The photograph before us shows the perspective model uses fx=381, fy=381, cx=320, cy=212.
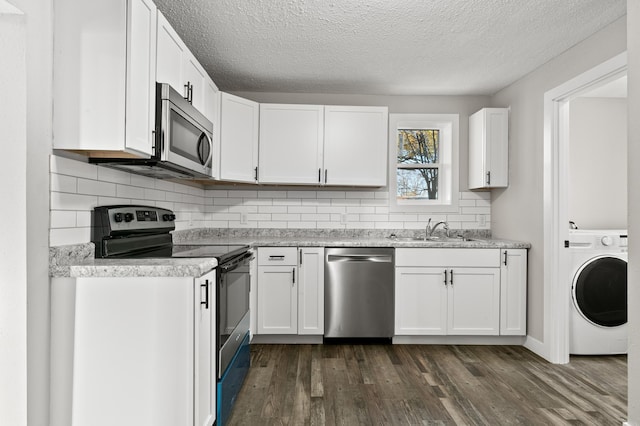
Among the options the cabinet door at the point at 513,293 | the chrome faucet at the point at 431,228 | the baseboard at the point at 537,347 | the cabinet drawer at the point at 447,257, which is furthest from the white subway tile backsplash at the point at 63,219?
the baseboard at the point at 537,347

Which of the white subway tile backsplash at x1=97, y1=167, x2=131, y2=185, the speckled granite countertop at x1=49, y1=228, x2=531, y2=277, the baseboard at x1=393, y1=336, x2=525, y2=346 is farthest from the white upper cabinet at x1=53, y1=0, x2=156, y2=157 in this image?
the baseboard at x1=393, y1=336, x2=525, y2=346

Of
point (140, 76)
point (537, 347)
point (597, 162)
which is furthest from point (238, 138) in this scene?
point (597, 162)

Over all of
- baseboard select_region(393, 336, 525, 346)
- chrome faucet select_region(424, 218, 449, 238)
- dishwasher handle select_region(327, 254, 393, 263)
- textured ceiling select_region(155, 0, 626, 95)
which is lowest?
baseboard select_region(393, 336, 525, 346)

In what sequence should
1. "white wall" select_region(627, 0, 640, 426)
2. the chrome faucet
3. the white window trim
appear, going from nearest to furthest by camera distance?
"white wall" select_region(627, 0, 640, 426)
the chrome faucet
the white window trim

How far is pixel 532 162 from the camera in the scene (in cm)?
325

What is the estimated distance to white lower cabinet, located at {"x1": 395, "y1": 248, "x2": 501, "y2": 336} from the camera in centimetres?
334

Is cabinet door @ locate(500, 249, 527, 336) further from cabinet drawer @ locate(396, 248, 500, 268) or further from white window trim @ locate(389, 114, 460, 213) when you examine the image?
white window trim @ locate(389, 114, 460, 213)

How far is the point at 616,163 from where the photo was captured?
3.88 metres

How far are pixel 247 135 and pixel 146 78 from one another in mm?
1685

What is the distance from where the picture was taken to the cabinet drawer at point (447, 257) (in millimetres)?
3332

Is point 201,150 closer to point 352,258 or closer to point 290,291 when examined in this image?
point 290,291

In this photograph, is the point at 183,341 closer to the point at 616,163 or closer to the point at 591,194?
the point at 591,194

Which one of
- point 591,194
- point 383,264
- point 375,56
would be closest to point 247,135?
point 375,56

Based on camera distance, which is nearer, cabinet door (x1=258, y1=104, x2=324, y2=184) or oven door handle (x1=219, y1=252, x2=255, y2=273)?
oven door handle (x1=219, y1=252, x2=255, y2=273)
